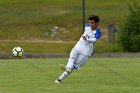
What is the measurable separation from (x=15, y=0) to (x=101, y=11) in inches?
313

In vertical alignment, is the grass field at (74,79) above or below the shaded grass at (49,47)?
above

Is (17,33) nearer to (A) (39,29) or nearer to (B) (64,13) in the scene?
(A) (39,29)

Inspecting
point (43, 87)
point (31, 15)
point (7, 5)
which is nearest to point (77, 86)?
point (43, 87)

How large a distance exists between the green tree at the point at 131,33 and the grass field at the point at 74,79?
28.4ft

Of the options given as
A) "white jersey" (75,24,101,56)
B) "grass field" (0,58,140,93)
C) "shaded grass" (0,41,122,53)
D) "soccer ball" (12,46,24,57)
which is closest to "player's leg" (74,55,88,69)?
"white jersey" (75,24,101,56)

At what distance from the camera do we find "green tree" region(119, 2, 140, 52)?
35.6 meters

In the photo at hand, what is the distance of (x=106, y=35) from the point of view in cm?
4106

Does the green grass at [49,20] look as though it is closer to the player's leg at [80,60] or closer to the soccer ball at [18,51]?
the soccer ball at [18,51]

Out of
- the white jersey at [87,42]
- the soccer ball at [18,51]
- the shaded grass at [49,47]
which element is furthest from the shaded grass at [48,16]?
the white jersey at [87,42]

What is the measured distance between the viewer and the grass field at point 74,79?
1626 cm

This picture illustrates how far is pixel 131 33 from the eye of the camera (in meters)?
35.9

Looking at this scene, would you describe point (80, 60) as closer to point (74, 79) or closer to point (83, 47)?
point (83, 47)

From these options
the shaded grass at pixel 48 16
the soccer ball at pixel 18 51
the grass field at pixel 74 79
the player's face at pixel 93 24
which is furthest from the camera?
the shaded grass at pixel 48 16

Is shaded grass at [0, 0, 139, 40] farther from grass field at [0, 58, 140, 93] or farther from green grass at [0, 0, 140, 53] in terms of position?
grass field at [0, 58, 140, 93]
